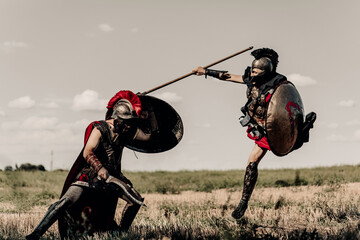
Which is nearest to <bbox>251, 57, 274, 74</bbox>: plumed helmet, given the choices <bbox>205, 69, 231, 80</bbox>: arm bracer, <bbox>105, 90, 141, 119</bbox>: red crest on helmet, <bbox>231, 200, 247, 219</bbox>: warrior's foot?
<bbox>205, 69, 231, 80</bbox>: arm bracer

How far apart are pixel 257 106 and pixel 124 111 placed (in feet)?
6.52

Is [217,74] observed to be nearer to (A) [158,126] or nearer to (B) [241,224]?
(A) [158,126]

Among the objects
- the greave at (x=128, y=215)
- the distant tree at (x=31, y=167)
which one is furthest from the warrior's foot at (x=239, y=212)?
the distant tree at (x=31, y=167)

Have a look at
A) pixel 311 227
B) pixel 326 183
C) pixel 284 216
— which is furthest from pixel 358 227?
pixel 326 183

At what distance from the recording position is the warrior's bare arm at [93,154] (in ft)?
19.3

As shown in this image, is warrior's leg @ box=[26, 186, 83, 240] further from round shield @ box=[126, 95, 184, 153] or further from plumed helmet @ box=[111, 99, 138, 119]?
round shield @ box=[126, 95, 184, 153]

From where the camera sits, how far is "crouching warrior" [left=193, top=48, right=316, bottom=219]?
648 cm

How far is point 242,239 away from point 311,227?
1.74 m

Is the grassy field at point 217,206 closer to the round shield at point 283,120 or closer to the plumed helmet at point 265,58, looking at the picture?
the round shield at point 283,120

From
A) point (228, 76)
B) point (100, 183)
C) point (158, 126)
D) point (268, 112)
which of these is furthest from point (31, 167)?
point (268, 112)

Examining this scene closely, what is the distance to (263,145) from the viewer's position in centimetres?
723

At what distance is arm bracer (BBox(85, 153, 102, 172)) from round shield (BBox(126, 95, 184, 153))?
3.84 feet

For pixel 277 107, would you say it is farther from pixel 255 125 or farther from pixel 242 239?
pixel 242 239

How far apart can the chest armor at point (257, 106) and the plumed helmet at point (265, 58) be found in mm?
370
